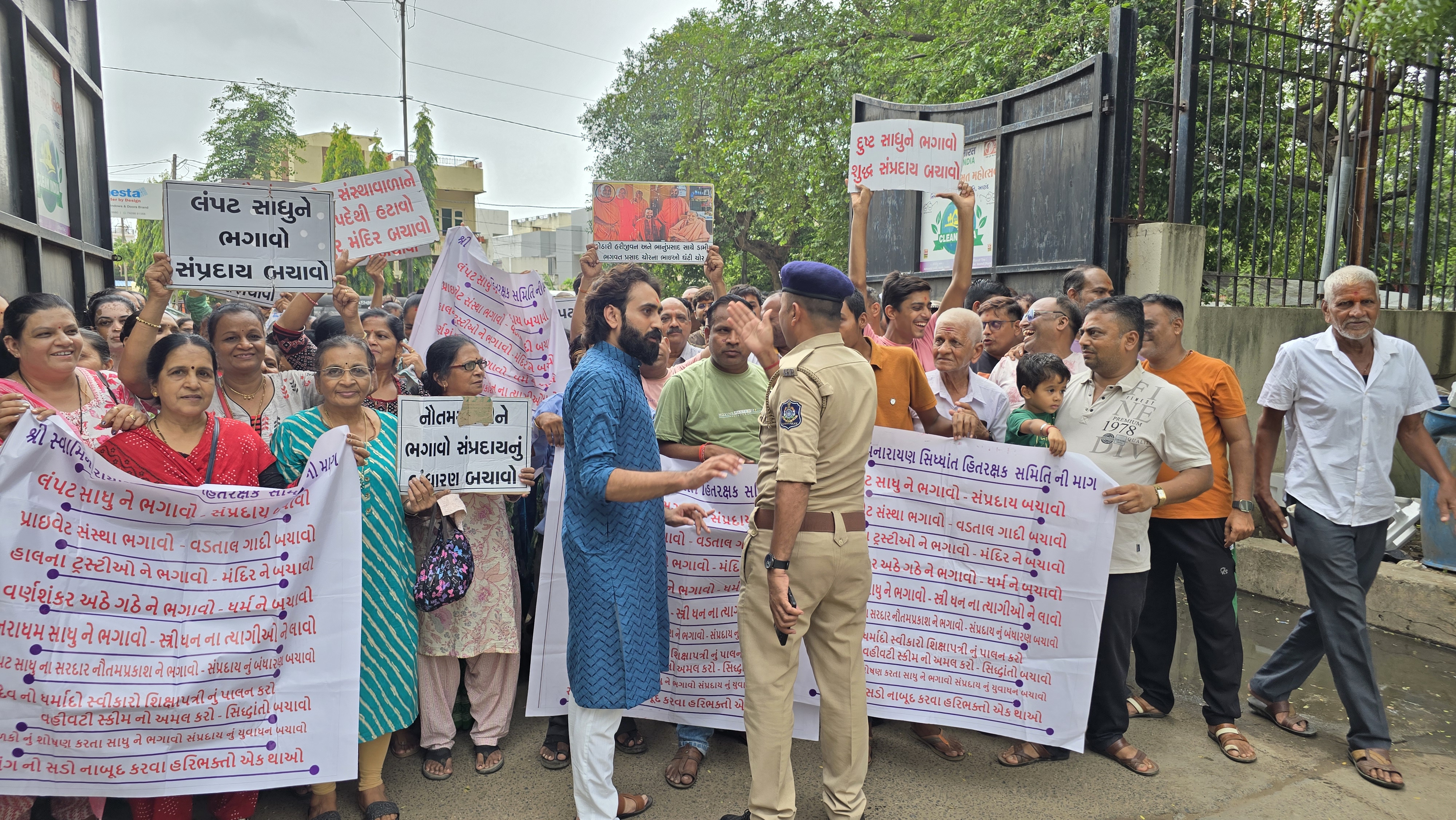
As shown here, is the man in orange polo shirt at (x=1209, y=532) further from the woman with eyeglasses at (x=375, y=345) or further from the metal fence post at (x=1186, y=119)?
the woman with eyeglasses at (x=375, y=345)

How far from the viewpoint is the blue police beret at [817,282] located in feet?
10.5

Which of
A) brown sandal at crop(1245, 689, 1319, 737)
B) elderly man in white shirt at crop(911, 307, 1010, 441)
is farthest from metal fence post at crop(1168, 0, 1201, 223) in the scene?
brown sandal at crop(1245, 689, 1319, 737)

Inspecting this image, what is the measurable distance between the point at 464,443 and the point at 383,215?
10.2 ft

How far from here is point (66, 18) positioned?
Answer: 682 centimetres

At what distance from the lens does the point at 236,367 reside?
3.90 m

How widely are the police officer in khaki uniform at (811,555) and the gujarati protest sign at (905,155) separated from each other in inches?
125

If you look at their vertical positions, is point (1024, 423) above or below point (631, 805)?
above

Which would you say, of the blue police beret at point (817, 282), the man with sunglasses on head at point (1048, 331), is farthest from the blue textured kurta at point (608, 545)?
the man with sunglasses on head at point (1048, 331)

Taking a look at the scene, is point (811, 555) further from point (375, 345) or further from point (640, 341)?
point (375, 345)

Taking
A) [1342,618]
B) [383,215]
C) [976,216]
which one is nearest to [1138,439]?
[1342,618]

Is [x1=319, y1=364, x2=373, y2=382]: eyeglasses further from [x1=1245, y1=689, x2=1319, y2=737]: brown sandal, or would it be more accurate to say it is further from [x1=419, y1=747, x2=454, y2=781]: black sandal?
[x1=1245, y1=689, x2=1319, y2=737]: brown sandal

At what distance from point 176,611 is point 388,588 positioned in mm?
701

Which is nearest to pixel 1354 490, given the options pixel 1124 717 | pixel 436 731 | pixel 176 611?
pixel 1124 717

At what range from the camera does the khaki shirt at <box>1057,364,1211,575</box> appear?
3.83 meters
